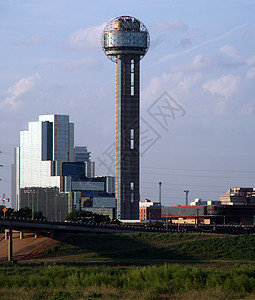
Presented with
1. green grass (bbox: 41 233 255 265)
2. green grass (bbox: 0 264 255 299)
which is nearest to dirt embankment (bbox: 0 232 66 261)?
green grass (bbox: 41 233 255 265)

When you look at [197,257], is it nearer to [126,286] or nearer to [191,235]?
[191,235]

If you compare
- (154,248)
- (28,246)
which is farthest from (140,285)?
(28,246)

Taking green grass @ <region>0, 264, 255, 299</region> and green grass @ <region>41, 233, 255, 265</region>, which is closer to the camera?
green grass @ <region>0, 264, 255, 299</region>

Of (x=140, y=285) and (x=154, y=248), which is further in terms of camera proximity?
(x=154, y=248)

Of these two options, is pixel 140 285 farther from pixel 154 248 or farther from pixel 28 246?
pixel 28 246

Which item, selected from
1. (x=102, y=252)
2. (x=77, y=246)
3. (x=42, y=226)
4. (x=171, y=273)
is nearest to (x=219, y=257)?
(x=102, y=252)

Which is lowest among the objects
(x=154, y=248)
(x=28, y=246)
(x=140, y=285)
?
(x=28, y=246)

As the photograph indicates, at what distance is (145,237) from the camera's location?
16375cm

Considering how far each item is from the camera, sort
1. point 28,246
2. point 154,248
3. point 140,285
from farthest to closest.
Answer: point 28,246 → point 154,248 → point 140,285

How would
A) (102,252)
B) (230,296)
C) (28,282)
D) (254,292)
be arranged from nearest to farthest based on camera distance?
(230,296) → (254,292) → (28,282) → (102,252)

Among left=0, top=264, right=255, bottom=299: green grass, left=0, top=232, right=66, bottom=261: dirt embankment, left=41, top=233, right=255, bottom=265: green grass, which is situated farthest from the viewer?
left=0, top=232, right=66, bottom=261: dirt embankment

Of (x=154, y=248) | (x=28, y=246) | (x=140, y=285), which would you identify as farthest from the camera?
(x=28, y=246)

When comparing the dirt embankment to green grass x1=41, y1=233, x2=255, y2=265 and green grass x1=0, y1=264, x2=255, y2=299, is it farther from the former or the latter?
green grass x1=0, y1=264, x2=255, y2=299

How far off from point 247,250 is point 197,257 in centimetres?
1177
